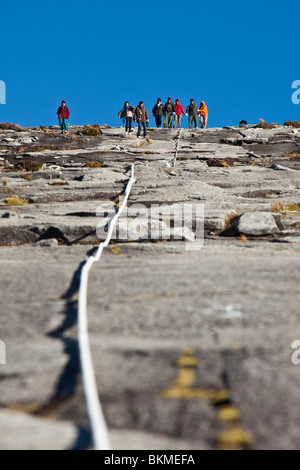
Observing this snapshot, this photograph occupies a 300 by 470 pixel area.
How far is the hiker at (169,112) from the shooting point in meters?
28.5

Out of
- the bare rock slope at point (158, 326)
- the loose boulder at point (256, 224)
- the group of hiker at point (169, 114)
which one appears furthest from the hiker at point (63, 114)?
the loose boulder at point (256, 224)

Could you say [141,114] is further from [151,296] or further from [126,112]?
[151,296]

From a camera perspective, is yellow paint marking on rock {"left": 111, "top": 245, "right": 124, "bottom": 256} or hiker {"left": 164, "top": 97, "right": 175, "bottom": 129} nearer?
yellow paint marking on rock {"left": 111, "top": 245, "right": 124, "bottom": 256}

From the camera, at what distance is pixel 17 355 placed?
9.30 feet

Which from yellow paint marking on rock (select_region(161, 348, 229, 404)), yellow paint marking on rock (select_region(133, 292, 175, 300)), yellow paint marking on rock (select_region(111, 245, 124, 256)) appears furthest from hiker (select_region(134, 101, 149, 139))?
yellow paint marking on rock (select_region(161, 348, 229, 404))

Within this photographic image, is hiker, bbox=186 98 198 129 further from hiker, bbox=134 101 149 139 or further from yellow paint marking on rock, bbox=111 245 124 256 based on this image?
yellow paint marking on rock, bbox=111 245 124 256

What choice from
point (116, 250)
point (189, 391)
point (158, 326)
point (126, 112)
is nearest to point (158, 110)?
point (126, 112)

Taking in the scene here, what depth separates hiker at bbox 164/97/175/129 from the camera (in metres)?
28.5

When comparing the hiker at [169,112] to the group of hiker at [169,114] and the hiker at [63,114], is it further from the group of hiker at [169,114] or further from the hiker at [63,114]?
the hiker at [63,114]

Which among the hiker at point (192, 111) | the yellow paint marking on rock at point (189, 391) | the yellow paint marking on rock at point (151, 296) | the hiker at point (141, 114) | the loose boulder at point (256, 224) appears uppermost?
the hiker at point (192, 111)

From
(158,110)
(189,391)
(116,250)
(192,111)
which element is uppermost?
(158,110)

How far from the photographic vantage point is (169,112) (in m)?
28.7

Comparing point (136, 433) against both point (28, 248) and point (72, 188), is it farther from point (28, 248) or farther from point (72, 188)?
point (72, 188)
